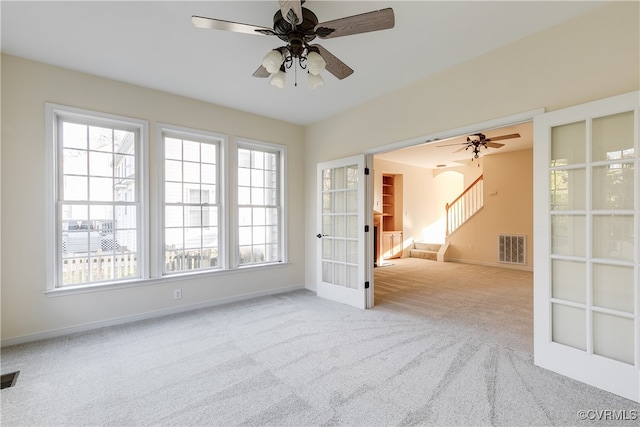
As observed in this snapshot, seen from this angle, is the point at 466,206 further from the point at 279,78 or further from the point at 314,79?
the point at 279,78

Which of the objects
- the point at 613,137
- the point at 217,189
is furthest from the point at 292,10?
the point at 217,189

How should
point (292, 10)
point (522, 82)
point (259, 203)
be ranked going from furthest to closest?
point (259, 203) → point (522, 82) → point (292, 10)

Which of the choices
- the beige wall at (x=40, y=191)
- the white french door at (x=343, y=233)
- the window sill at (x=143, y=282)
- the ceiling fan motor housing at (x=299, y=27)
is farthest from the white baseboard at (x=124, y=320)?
the ceiling fan motor housing at (x=299, y=27)

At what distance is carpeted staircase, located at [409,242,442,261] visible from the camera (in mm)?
8234

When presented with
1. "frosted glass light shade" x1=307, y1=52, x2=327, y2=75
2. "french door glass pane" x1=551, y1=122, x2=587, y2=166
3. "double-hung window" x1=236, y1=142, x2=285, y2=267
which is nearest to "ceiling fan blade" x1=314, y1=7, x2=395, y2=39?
"frosted glass light shade" x1=307, y1=52, x2=327, y2=75

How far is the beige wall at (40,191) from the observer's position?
113 inches

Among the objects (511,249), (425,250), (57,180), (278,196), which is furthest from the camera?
(425,250)

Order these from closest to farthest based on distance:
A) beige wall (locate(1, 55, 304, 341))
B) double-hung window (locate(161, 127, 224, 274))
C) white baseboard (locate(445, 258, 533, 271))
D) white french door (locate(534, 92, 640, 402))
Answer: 1. white french door (locate(534, 92, 640, 402))
2. beige wall (locate(1, 55, 304, 341))
3. double-hung window (locate(161, 127, 224, 274))
4. white baseboard (locate(445, 258, 533, 271))

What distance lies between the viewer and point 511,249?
699cm

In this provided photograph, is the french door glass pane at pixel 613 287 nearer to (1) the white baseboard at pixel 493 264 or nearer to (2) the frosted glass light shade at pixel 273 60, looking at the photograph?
(2) the frosted glass light shade at pixel 273 60

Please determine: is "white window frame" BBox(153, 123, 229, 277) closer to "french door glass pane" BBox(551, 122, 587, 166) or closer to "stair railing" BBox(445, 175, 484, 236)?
"french door glass pane" BBox(551, 122, 587, 166)

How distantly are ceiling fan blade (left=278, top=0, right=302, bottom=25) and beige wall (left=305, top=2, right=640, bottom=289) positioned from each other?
2.01 metres

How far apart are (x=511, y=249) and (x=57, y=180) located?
860 cm

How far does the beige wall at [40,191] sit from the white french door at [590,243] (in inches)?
156
